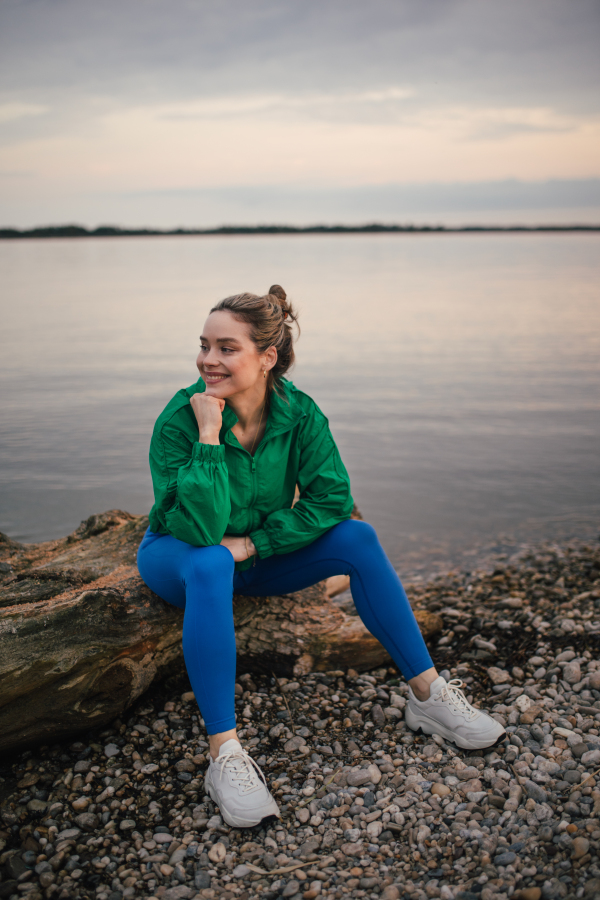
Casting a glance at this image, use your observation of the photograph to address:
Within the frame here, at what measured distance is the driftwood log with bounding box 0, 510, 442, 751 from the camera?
3.41 meters

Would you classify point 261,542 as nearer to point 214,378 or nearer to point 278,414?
point 278,414

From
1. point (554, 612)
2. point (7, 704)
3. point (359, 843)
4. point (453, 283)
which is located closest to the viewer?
point (359, 843)

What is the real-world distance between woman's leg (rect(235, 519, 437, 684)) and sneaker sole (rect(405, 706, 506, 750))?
209 mm

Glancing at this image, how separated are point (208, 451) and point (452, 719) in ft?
6.18

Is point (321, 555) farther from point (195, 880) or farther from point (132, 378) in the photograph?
point (132, 378)

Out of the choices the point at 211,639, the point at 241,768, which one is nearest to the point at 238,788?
the point at 241,768

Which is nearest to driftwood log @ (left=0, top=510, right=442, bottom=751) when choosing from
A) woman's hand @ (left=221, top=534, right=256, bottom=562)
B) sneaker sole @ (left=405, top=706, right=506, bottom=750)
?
woman's hand @ (left=221, top=534, right=256, bottom=562)

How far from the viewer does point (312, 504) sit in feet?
12.2

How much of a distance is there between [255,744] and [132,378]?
12.4m

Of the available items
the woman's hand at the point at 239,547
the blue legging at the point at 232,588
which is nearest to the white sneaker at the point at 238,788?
the blue legging at the point at 232,588

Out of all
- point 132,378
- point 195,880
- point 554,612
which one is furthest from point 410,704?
point 132,378

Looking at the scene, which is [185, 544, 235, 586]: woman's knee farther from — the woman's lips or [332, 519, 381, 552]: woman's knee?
the woman's lips

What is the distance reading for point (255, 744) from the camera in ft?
12.0

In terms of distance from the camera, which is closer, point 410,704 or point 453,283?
point 410,704
